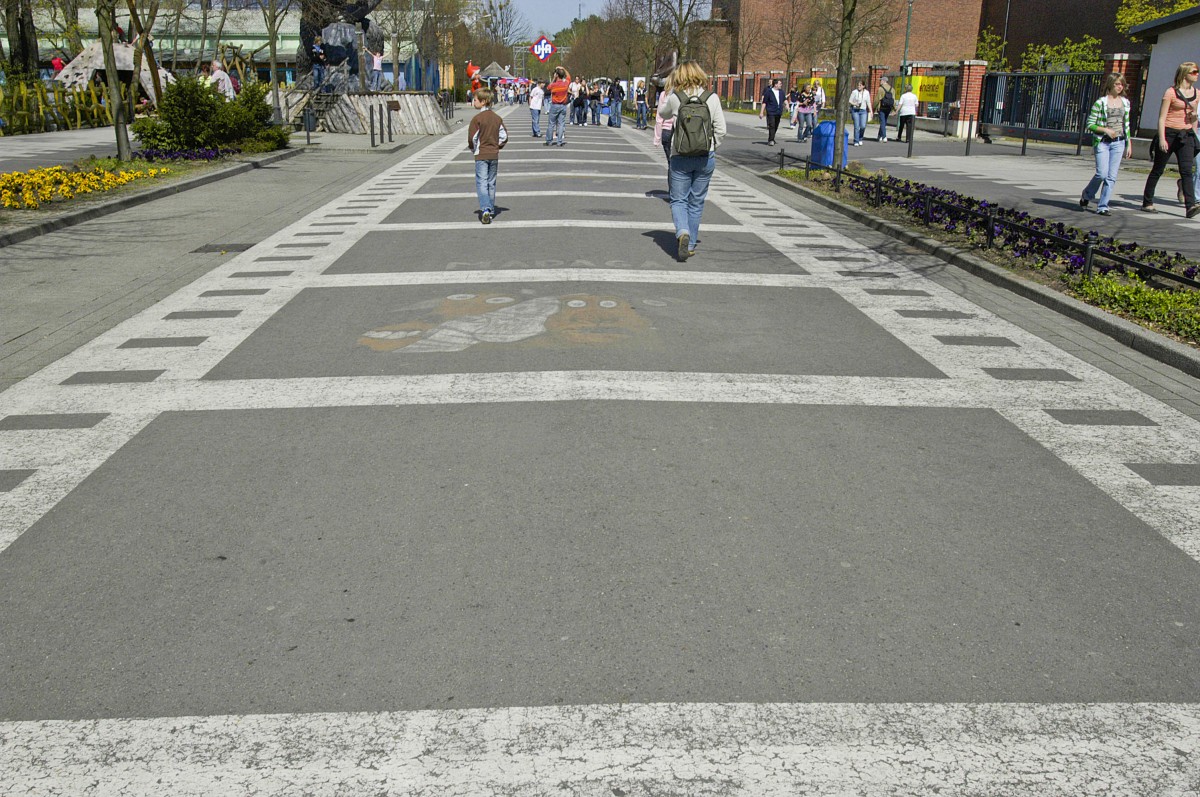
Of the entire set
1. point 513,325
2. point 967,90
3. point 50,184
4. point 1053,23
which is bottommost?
point 513,325

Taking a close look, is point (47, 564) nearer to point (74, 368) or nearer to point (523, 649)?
point (523, 649)

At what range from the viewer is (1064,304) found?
29.7 feet

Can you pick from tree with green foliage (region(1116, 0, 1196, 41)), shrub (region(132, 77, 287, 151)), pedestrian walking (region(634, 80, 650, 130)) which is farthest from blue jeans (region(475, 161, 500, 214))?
tree with green foliage (region(1116, 0, 1196, 41))

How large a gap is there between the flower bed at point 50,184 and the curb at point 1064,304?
35.8ft

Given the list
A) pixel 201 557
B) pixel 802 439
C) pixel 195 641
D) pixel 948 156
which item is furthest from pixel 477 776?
pixel 948 156

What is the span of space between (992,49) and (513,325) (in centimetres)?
6347

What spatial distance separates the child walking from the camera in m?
13.5

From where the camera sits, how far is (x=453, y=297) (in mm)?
9375

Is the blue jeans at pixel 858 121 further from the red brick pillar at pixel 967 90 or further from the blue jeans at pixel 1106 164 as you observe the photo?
the blue jeans at pixel 1106 164

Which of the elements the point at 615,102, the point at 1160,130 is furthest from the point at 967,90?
the point at 1160,130

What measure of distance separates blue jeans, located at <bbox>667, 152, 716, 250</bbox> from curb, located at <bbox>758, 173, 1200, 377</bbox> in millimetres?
2741

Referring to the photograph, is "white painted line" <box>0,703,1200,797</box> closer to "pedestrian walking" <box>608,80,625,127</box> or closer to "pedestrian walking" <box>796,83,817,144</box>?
"pedestrian walking" <box>796,83,817,144</box>

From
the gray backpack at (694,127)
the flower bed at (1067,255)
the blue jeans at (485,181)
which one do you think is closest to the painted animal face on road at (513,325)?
the gray backpack at (694,127)

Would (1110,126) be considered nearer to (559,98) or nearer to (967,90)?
(559,98)
